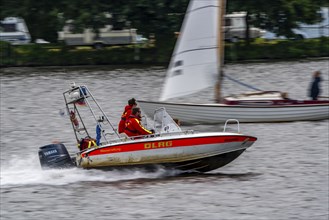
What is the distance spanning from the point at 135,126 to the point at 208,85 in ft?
32.1

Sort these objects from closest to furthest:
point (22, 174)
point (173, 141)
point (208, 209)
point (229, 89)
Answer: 1. point (208, 209)
2. point (173, 141)
3. point (22, 174)
4. point (229, 89)

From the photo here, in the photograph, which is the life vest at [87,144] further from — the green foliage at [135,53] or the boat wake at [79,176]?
the green foliage at [135,53]

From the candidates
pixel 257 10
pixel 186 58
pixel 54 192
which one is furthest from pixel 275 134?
pixel 257 10

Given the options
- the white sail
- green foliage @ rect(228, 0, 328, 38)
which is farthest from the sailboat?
green foliage @ rect(228, 0, 328, 38)

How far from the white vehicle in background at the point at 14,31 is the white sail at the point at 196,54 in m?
31.4

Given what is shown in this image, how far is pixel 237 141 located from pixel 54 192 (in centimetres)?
526

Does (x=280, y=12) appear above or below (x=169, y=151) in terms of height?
above

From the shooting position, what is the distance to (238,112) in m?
34.7

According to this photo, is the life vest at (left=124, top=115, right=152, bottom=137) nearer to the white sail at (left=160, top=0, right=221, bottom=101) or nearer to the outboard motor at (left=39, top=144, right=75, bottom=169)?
the outboard motor at (left=39, top=144, right=75, bottom=169)

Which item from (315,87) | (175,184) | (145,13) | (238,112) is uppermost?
(145,13)

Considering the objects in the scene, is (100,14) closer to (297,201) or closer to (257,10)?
(257,10)

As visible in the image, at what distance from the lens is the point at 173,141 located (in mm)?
23297

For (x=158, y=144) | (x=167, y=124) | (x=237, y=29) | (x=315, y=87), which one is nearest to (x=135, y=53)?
(x=237, y=29)

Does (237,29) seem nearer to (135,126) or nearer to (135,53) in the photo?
(135,53)
